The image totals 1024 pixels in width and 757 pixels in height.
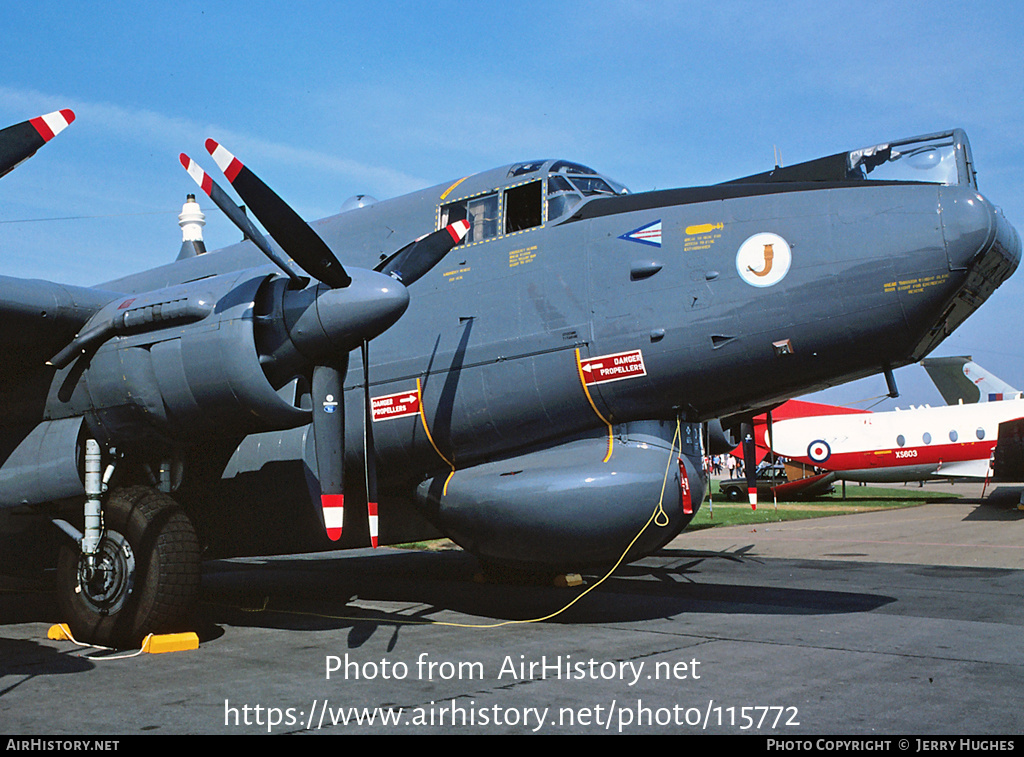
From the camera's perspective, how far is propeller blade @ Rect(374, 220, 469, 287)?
30.1 ft

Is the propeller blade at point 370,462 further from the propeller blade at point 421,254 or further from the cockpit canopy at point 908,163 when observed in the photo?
the cockpit canopy at point 908,163

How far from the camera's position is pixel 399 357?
9844 millimetres

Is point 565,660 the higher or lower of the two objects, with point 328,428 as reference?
lower

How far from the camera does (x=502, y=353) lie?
916 cm

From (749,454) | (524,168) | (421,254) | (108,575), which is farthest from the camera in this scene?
(749,454)

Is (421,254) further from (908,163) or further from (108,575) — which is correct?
(908,163)

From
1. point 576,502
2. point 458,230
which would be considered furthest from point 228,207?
point 576,502

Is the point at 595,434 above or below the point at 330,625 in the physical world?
above

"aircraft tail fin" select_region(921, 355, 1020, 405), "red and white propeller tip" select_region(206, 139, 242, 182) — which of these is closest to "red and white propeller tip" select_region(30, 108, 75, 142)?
"red and white propeller tip" select_region(206, 139, 242, 182)

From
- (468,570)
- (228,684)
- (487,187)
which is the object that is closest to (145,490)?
(228,684)

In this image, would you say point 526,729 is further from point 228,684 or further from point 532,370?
point 532,370

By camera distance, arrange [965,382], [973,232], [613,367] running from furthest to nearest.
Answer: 1. [965,382]
2. [613,367]
3. [973,232]

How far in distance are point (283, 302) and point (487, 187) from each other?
3.04m

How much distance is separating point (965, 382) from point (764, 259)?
34585mm
